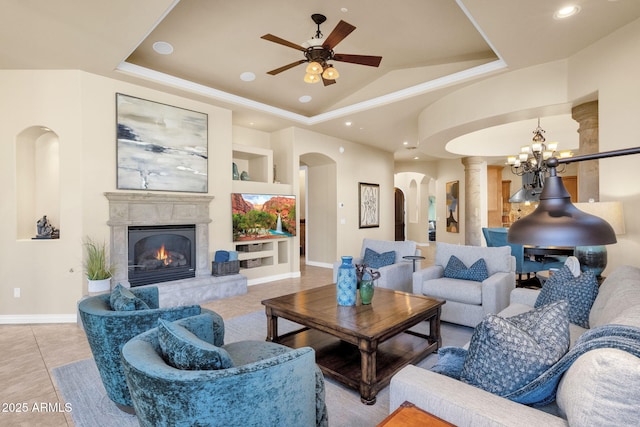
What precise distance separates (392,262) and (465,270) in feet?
3.44

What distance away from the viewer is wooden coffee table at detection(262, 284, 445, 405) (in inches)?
90.1

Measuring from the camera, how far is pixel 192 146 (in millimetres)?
5016

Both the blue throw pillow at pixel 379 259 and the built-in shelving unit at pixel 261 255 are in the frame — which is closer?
the blue throw pillow at pixel 379 259

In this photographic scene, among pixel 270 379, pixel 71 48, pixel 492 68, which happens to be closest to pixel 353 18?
pixel 492 68

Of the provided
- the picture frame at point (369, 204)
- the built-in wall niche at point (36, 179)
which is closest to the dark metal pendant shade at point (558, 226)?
the built-in wall niche at point (36, 179)

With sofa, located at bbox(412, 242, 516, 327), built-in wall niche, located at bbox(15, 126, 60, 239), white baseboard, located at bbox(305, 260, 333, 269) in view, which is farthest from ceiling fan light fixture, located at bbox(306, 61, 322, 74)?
white baseboard, located at bbox(305, 260, 333, 269)

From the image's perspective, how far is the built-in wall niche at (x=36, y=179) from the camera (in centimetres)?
412

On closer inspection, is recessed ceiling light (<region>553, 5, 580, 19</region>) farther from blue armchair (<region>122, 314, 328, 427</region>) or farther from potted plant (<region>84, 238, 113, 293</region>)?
potted plant (<region>84, 238, 113, 293</region>)

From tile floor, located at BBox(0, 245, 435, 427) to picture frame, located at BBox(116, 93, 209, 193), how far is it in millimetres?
1879

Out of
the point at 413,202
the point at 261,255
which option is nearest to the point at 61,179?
the point at 261,255

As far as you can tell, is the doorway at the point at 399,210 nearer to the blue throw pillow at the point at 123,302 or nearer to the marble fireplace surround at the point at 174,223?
→ the marble fireplace surround at the point at 174,223

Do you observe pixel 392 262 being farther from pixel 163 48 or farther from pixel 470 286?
pixel 163 48

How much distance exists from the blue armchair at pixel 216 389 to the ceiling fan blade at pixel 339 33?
8.69ft

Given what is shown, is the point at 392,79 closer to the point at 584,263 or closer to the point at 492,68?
the point at 492,68
